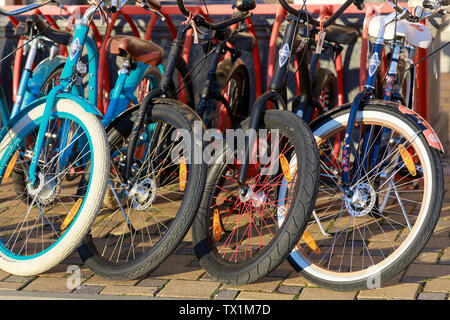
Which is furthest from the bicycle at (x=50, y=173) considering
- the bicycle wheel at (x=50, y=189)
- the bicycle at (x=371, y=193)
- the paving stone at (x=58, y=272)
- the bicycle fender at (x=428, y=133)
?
the bicycle fender at (x=428, y=133)

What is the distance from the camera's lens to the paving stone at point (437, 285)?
3.33m

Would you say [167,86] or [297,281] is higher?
[167,86]

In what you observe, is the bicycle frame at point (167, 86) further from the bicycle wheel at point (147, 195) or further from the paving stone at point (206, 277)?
the paving stone at point (206, 277)

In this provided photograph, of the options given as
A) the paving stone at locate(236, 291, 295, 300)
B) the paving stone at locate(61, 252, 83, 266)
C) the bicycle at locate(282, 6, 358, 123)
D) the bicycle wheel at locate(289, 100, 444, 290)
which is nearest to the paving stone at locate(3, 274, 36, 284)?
the paving stone at locate(61, 252, 83, 266)

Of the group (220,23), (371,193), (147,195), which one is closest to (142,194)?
(147,195)

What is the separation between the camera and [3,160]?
12.9ft

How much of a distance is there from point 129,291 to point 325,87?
7.18 ft

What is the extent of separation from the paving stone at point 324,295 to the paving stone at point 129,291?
2.29 feet

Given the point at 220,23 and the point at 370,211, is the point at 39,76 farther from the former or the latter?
the point at 370,211

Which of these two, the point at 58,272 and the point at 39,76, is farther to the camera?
the point at 39,76

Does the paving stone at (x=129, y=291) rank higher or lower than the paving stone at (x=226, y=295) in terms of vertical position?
higher

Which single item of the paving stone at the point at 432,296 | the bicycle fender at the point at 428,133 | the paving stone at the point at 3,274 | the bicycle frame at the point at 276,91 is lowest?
the paving stone at the point at 432,296

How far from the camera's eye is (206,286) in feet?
11.5

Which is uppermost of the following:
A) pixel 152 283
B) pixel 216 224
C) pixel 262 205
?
pixel 262 205
